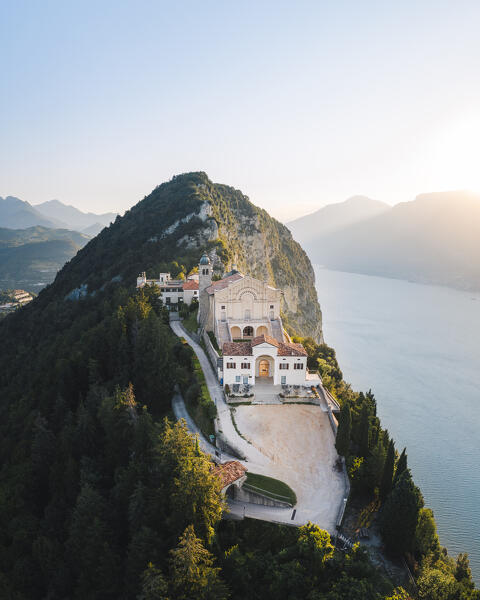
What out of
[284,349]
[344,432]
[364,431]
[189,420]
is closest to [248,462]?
[344,432]

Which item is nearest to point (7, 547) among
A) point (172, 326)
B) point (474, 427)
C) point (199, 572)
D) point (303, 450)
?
point (199, 572)

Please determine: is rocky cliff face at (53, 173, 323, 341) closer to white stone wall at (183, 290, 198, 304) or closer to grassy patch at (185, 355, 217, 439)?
white stone wall at (183, 290, 198, 304)

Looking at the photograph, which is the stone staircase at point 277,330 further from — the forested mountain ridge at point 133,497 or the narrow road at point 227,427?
the narrow road at point 227,427

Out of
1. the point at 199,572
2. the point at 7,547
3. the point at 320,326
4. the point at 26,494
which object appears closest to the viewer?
the point at 199,572

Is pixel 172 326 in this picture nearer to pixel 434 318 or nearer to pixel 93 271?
pixel 93 271

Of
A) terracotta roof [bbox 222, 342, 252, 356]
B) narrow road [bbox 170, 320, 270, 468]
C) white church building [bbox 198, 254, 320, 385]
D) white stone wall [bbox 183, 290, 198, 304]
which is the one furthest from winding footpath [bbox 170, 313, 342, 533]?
white stone wall [bbox 183, 290, 198, 304]

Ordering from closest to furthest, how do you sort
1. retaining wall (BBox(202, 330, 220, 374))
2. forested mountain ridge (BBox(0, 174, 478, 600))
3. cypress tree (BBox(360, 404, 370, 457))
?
forested mountain ridge (BBox(0, 174, 478, 600))
cypress tree (BBox(360, 404, 370, 457))
retaining wall (BBox(202, 330, 220, 374))

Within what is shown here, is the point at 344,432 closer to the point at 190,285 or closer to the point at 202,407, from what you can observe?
the point at 202,407
